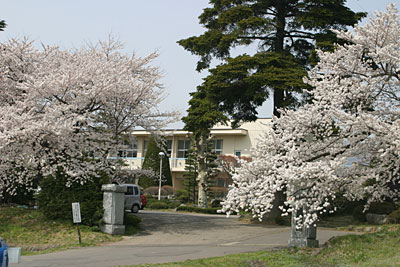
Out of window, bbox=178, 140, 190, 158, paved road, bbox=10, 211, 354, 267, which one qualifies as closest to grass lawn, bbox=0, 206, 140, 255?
paved road, bbox=10, 211, 354, 267

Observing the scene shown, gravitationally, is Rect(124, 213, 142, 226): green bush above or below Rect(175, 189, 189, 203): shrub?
above

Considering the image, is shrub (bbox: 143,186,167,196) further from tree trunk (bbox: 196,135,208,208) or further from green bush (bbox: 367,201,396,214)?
green bush (bbox: 367,201,396,214)

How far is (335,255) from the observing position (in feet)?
35.1

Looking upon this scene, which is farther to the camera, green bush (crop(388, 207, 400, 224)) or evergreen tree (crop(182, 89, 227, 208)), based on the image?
evergreen tree (crop(182, 89, 227, 208))

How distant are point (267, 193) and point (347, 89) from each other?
3813 millimetres

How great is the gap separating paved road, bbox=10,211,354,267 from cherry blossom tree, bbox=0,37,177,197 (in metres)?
3.64

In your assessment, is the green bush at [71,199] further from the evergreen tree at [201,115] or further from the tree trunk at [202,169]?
the tree trunk at [202,169]

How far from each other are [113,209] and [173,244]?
9.69ft

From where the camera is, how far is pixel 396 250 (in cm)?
1020

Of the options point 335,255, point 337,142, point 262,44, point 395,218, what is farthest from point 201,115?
point 335,255

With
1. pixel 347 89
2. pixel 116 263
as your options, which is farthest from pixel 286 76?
pixel 116 263

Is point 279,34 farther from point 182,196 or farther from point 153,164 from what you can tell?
point 153,164

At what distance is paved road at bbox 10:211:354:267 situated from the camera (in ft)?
38.7

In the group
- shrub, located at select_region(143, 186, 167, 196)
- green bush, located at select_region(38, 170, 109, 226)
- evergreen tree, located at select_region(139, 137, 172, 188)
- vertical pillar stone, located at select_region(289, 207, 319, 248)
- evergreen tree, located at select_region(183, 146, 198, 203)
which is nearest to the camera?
vertical pillar stone, located at select_region(289, 207, 319, 248)
